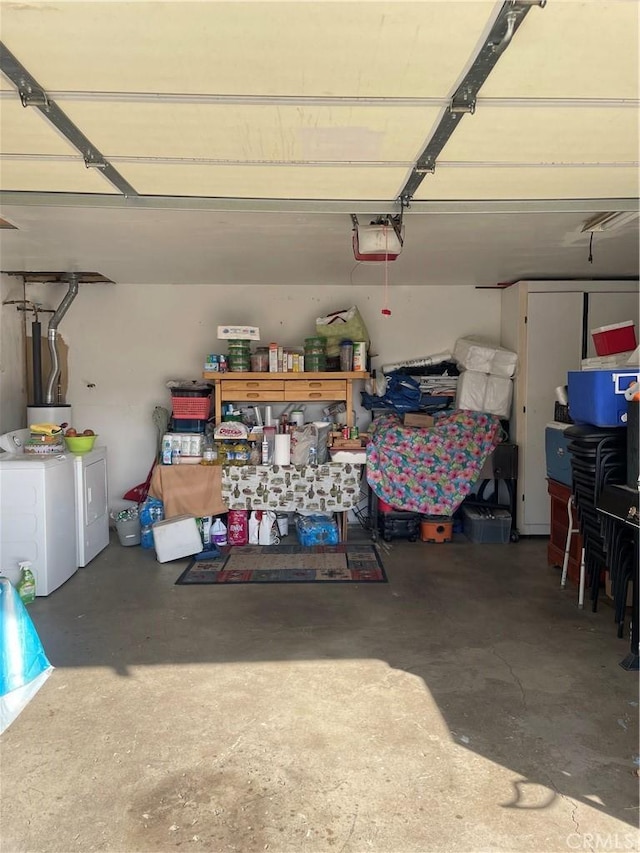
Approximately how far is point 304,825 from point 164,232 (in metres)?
3.61

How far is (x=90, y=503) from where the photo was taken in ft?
16.2

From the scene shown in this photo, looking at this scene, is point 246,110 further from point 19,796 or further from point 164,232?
point 19,796

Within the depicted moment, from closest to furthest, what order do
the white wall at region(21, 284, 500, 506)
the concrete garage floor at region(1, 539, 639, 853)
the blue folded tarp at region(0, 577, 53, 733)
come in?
the concrete garage floor at region(1, 539, 639, 853) → the blue folded tarp at region(0, 577, 53, 733) → the white wall at region(21, 284, 500, 506)

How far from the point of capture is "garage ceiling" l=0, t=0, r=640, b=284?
1509 millimetres

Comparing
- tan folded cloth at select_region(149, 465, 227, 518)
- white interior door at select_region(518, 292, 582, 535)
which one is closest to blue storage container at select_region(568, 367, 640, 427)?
white interior door at select_region(518, 292, 582, 535)

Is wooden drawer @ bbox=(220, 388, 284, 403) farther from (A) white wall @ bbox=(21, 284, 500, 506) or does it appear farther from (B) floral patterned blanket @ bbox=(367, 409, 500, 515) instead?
(B) floral patterned blanket @ bbox=(367, 409, 500, 515)

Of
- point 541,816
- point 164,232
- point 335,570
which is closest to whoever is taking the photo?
point 541,816

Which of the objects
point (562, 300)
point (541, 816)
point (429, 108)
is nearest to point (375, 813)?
point (541, 816)

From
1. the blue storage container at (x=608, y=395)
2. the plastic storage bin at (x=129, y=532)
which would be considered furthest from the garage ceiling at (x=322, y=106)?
the plastic storage bin at (x=129, y=532)

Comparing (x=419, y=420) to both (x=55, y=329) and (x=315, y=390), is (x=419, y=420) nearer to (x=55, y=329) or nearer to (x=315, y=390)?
(x=315, y=390)

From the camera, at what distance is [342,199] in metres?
2.98

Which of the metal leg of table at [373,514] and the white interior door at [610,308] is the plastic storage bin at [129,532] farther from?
the white interior door at [610,308]

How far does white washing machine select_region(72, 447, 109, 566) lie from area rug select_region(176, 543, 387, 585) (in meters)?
0.92

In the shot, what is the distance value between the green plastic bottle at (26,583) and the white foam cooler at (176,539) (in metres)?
1.10
